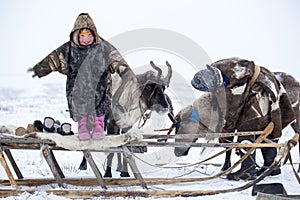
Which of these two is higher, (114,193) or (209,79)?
(209,79)

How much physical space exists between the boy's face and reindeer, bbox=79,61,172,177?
125 cm

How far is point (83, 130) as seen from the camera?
4.68m

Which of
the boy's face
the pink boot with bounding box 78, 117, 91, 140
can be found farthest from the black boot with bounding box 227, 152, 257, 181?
the boy's face

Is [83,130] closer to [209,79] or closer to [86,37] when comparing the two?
[86,37]

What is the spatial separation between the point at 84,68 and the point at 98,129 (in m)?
0.80

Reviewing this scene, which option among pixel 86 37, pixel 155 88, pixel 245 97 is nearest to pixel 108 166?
pixel 155 88

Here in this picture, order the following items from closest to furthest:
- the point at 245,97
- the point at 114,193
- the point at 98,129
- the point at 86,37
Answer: the point at 114,193 → the point at 98,129 → the point at 86,37 → the point at 245,97

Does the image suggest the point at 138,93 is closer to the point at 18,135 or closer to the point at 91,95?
the point at 91,95

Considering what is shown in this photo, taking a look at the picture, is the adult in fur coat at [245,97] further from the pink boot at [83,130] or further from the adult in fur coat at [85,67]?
the pink boot at [83,130]

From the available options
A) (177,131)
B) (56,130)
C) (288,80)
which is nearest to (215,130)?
(177,131)

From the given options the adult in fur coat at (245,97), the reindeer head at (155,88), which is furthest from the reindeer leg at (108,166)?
the adult in fur coat at (245,97)

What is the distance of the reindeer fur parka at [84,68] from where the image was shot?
5.00 meters

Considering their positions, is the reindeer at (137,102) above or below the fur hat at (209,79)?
below

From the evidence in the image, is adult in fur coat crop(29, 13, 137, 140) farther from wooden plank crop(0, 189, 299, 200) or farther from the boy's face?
wooden plank crop(0, 189, 299, 200)
